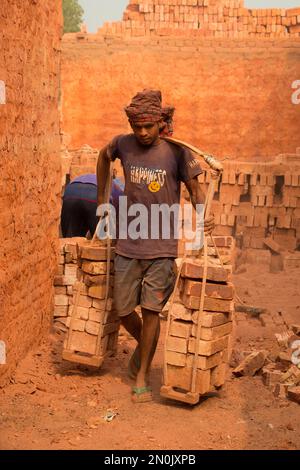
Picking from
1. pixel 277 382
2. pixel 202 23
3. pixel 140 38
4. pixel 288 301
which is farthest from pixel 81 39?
pixel 277 382

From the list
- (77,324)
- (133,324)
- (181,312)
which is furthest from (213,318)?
(77,324)

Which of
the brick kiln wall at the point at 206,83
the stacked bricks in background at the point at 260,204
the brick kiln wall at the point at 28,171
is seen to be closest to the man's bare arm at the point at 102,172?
the brick kiln wall at the point at 28,171

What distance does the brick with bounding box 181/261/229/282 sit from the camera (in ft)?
14.1

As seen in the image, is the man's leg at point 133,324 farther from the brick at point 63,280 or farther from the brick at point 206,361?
the brick at point 63,280

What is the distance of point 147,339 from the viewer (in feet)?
14.8

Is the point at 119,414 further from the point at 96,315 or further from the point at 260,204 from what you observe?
the point at 260,204

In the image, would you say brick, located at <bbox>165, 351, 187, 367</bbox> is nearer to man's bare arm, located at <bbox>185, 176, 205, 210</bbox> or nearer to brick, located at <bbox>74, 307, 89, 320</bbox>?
brick, located at <bbox>74, 307, 89, 320</bbox>

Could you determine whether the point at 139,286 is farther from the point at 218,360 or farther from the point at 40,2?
the point at 40,2

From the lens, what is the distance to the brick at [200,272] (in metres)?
4.31

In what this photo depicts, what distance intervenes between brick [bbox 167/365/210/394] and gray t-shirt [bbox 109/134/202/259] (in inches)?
30.0

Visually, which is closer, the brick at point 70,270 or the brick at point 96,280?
the brick at point 96,280

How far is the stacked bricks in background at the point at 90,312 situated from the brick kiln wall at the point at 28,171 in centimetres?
42

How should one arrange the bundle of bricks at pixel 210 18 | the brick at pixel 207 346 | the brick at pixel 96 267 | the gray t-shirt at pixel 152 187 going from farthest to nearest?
the bundle of bricks at pixel 210 18, the brick at pixel 96 267, the gray t-shirt at pixel 152 187, the brick at pixel 207 346

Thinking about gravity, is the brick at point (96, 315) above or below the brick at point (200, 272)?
below
